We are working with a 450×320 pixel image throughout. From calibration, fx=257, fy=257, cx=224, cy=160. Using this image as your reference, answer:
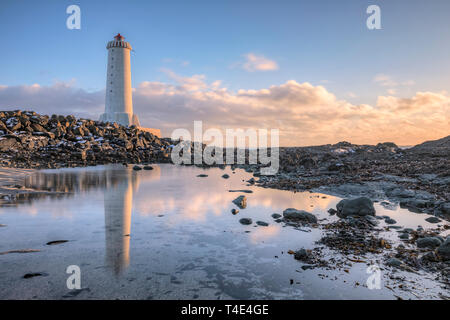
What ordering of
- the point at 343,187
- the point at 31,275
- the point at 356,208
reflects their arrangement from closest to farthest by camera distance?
the point at 31,275
the point at 356,208
the point at 343,187

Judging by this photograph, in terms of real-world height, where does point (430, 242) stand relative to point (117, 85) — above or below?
below

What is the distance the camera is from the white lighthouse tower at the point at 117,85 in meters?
49.4

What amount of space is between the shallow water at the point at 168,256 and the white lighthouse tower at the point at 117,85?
1694 inches

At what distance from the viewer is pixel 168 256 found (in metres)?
5.39

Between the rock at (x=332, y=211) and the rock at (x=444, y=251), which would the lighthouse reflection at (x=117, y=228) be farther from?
the rock at (x=332, y=211)

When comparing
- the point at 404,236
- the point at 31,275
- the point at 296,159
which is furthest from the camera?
the point at 296,159

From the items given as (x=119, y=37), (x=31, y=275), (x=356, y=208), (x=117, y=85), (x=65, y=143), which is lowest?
(x=31, y=275)

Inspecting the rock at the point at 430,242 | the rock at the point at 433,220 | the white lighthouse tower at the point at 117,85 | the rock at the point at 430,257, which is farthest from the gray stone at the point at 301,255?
the white lighthouse tower at the point at 117,85

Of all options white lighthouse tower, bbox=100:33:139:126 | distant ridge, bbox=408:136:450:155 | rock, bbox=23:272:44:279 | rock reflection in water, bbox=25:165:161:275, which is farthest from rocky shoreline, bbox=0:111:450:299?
white lighthouse tower, bbox=100:33:139:126

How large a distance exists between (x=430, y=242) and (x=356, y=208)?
2967mm

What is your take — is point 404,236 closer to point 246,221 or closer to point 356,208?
point 356,208

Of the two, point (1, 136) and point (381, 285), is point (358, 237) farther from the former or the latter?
point (1, 136)

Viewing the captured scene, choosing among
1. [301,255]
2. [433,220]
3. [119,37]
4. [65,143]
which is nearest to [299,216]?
[301,255]

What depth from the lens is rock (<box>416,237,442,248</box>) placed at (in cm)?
599
